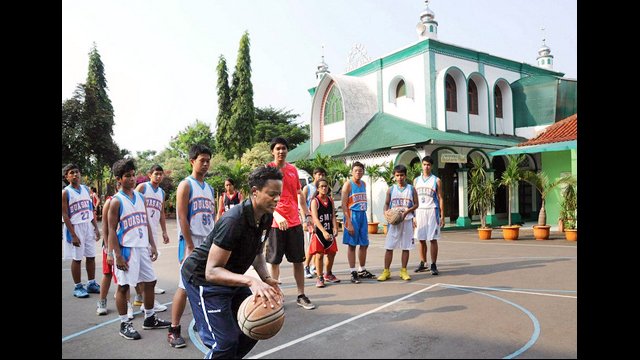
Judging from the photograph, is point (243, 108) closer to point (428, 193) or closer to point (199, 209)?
point (428, 193)

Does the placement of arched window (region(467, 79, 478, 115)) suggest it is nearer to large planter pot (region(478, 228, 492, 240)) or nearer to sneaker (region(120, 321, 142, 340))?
large planter pot (region(478, 228, 492, 240))

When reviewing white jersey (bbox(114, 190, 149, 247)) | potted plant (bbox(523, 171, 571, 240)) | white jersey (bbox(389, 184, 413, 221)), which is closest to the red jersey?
white jersey (bbox(114, 190, 149, 247))

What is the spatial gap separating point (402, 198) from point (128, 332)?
4.70 meters

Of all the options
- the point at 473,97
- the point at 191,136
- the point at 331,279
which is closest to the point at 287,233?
the point at 331,279

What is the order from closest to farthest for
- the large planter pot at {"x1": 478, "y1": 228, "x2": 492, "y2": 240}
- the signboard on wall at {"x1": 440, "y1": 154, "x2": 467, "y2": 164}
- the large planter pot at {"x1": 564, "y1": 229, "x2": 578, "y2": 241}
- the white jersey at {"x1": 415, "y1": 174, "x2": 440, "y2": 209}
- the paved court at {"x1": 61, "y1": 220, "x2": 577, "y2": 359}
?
1. the paved court at {"x1": 61, "y1": 220, "x2": 577, "y2": 359}
2. the white jersey at {"x1": 415, "y1": 174, "x2": 440, "y2": 209}
3. the large planter pot at {"x1": 564, "y1": 229, "x2": 578, "y2": 241}
4. the large planter pot at {"x1": 478, "y1": 228, "x2": 492, "y2": 240}
5. the signboard on wall at {"x1": 440, "y1": 154, "x2": 467, "y2": 164}

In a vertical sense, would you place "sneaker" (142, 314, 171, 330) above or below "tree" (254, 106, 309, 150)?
below

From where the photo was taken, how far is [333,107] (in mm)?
21328

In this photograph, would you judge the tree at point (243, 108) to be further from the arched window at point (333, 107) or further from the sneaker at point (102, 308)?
the sneaker at point (102, 308)

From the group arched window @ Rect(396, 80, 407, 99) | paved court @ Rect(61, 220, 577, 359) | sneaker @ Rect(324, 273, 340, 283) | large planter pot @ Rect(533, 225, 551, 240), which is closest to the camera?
paved court @ Rect(61, 220, 577, 359)

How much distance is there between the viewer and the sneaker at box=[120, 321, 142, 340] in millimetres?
4371

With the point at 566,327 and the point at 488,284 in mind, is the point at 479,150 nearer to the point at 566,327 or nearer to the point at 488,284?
the point at 488,284

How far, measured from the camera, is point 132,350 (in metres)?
4.09

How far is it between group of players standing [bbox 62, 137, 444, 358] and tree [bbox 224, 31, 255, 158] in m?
25.9

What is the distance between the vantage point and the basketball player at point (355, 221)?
716cm
